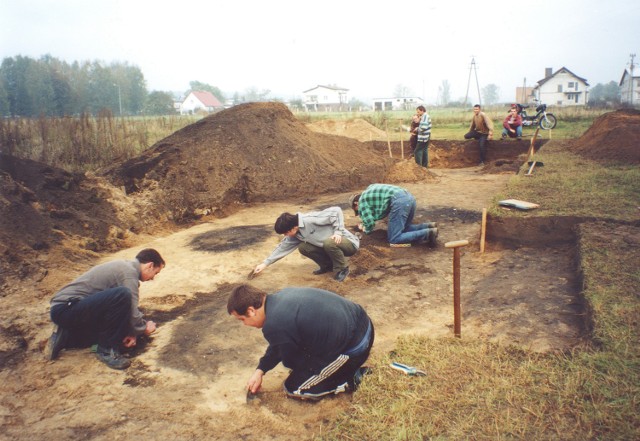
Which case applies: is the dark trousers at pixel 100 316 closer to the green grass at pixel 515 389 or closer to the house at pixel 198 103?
the green grass at pixel 515 389

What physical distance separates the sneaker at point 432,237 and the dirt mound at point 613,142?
6691mm

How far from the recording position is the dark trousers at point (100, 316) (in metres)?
3.91

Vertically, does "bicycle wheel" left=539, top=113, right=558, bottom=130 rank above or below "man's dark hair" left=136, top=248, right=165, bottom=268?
above

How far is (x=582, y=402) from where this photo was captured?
2.72 meters

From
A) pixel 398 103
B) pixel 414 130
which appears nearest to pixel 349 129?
pixel 414 130

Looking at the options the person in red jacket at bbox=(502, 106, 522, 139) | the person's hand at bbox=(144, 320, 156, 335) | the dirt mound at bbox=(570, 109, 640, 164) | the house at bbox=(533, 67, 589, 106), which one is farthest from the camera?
the house at bbox=(533, 67, 589, 106)

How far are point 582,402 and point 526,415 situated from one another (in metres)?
0.38

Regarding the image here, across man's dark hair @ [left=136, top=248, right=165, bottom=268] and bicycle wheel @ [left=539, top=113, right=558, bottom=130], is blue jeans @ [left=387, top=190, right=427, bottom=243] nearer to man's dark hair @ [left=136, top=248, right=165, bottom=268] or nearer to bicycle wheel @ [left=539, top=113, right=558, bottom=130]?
man's dark hair @ [left=136, top=248, right=165, bottom=268]

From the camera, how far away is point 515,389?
2.94m

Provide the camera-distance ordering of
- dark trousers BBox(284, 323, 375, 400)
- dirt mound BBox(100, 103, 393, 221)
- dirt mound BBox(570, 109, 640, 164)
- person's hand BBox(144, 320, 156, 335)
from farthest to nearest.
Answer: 1. dirt mound BBox(570, 109, 640, 164)
2. dirt mound BBox(100, 103, 393, 221)
3. person's hand BBox(144, 320, 156, 335)
4. dark trousers BBox(284, 323, 375, 400)

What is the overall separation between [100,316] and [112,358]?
42cm

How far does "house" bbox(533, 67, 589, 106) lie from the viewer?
60.3 m

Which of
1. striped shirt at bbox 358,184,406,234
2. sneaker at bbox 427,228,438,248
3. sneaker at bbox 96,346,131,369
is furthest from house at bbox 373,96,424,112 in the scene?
sneaker at bbox 96,346,131,369

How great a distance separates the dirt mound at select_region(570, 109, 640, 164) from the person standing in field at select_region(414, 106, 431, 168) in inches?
167
